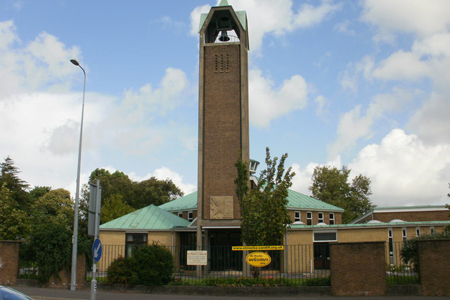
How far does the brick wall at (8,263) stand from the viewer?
2034 centimetres

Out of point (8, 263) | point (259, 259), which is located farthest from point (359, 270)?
point (8, 263)

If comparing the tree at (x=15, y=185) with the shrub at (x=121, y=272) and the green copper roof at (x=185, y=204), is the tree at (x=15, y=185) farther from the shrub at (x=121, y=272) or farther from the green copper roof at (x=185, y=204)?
the shrub at (x=121, y=272)

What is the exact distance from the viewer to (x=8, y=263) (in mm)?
20469

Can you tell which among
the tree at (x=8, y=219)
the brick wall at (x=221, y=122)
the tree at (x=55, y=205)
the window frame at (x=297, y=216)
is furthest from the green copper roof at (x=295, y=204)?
the tree at (x=55, y=205)

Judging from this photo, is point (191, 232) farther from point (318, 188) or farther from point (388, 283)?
point (318, 188)

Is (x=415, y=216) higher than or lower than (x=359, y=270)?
higher

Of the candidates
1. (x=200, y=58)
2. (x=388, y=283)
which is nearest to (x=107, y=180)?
(x=200, y=58)

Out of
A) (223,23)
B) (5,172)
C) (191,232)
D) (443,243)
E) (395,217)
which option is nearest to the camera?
(443,243)

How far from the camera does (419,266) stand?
54.6 ft

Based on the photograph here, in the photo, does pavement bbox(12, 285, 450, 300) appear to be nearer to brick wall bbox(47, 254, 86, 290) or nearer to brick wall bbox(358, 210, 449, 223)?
brick wall bbox(47, 254, 86, 290)

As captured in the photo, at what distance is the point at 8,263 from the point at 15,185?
30.2 m

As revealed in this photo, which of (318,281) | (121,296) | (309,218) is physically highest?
(309,218)

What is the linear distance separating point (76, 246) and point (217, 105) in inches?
611

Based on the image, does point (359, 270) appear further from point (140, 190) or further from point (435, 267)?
point (140, 190)
